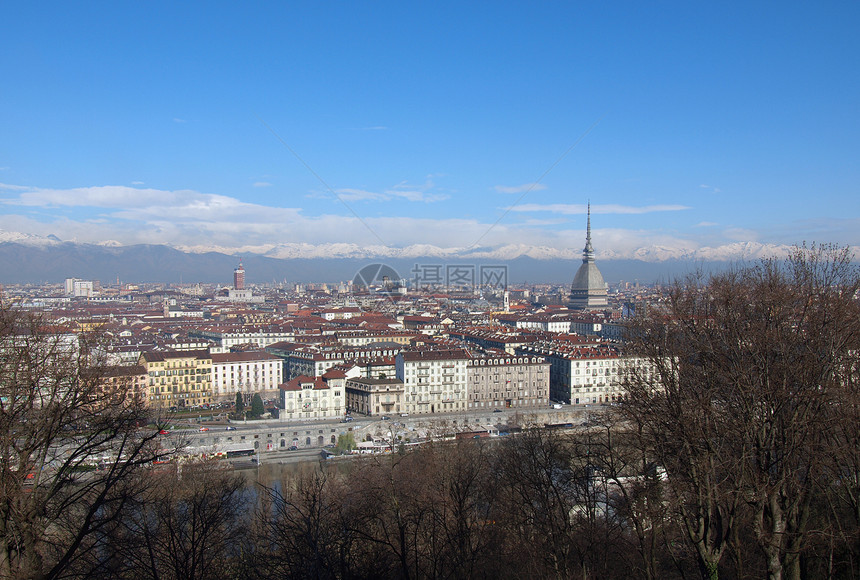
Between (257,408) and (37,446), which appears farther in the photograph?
(257,408)

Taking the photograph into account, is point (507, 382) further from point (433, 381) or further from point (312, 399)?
point (312, 399)

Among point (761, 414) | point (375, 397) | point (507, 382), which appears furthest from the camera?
point (507, 382)

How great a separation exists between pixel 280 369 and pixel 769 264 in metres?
22.4

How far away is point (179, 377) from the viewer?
1007 inches

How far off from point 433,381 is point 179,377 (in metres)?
9.42

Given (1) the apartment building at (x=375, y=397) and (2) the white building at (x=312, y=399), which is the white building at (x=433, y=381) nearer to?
(1) the apartment building at (x=375, y=397)

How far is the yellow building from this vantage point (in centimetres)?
2469

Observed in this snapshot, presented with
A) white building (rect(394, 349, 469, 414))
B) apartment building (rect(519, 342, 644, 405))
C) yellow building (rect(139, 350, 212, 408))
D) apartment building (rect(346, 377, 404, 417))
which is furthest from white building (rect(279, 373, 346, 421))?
apartment building (rect(519, 342, 644, 405))

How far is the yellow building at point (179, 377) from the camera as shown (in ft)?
81.0

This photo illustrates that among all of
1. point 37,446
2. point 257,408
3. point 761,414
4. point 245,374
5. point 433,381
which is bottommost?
point 257,408

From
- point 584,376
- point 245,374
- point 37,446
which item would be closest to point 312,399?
point 245,374

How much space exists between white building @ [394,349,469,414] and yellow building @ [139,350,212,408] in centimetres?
761

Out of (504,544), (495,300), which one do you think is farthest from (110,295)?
(504,544)

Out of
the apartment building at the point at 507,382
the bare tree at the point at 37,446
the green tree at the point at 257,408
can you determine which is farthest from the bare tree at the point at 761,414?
the apartment building at the point at 507,382
